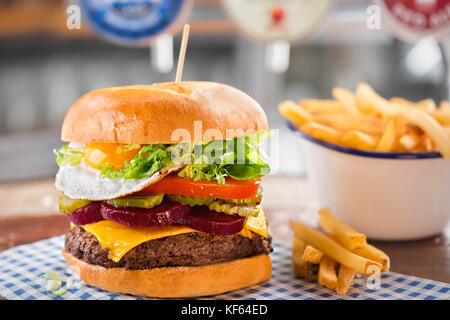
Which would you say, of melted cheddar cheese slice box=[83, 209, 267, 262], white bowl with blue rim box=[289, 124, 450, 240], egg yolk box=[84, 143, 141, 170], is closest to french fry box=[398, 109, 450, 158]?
white bowl with blue rim box=[289, 124, 450, 240]

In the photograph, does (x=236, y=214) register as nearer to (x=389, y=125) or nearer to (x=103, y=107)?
(x=103, y=107)

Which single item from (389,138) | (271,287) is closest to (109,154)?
(271,287)

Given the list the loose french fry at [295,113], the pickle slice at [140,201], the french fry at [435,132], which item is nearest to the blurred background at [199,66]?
the loose french fry at [295,113]

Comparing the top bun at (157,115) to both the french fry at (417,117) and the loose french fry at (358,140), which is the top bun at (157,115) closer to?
the loose french fry at (358,140)

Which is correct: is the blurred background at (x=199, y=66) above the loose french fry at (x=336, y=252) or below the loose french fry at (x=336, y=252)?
above

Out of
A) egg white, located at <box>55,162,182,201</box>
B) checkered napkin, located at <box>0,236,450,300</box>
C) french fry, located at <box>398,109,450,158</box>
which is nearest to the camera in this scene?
egg white, located at <box>55,162,182,201</box>

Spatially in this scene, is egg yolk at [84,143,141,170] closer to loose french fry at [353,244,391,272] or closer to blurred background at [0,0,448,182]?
Result: loose french fry at [353,244,391,272]

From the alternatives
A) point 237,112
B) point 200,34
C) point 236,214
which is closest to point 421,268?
point 236,214
